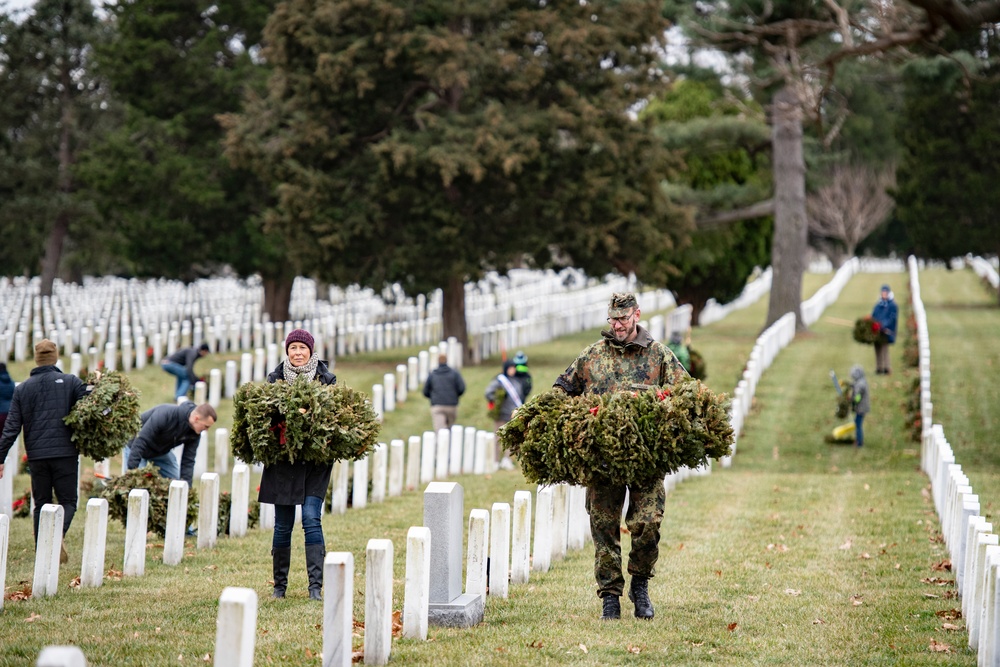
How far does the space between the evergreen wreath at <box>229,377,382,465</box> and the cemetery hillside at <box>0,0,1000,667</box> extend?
0.09 feet

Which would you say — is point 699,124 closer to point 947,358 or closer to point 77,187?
point 947,358

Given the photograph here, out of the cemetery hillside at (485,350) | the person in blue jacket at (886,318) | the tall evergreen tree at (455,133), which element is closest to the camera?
the cemetery hillside at (485,350)

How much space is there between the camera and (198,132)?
36781mm

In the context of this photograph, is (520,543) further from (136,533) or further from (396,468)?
(396,468)

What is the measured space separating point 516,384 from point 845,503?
207 inches

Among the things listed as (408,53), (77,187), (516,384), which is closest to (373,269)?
(408,53)

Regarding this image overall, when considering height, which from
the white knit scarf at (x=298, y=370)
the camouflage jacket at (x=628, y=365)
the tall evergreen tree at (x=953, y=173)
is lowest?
the white knit scarf at (x=298, y=370)

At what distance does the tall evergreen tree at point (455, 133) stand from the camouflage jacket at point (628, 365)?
19284 millimetres

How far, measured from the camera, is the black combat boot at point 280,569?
848cm

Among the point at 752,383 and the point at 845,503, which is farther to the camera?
the point at 752,383

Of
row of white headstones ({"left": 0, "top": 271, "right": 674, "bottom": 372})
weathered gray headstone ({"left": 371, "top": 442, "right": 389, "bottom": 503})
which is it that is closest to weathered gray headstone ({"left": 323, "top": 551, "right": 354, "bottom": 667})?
weathered gray headstone ({"left": 371, "top": 442, "right": 389, "bottom": 503})

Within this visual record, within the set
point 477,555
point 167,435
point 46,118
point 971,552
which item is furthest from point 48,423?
point 46,118

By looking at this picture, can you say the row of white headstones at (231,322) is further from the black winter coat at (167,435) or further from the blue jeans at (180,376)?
the black winter coat at (167,435)

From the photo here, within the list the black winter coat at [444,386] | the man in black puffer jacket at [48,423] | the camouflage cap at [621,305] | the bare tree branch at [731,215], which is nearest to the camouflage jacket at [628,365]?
the camouflage cap at [621,305]
